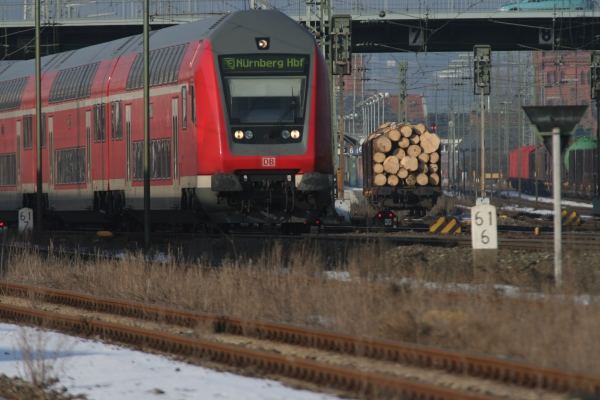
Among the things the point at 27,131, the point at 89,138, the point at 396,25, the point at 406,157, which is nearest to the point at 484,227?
the point at 89,138

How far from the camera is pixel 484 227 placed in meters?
16.6

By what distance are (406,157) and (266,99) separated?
22430mm

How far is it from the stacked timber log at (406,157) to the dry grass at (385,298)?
79.7 ft

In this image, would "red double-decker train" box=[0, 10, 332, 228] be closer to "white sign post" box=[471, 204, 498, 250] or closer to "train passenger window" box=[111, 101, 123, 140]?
"train passenger window" box=[111, 101, 123, 140]

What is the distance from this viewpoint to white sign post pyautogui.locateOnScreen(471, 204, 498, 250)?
1639cm

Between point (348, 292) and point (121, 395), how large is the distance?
4.89 m

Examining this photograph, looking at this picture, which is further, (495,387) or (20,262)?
(20,262)

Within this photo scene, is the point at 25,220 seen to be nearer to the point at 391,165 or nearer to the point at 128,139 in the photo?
the point at 128,139

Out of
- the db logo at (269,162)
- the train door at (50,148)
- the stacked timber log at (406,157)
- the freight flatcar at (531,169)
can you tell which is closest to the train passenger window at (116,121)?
the train door at (50,148)

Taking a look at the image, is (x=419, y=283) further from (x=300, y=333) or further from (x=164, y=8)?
(x=164, y=8)

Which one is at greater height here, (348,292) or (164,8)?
(164,8)

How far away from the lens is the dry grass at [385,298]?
423 inches

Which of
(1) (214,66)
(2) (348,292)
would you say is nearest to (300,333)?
(2) (348,292)

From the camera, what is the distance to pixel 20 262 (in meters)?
21.3
